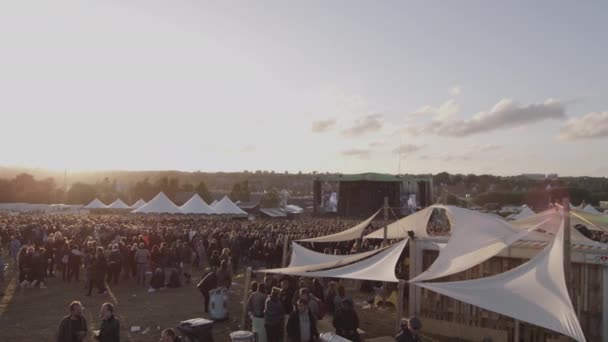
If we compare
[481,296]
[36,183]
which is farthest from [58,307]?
[36,183]

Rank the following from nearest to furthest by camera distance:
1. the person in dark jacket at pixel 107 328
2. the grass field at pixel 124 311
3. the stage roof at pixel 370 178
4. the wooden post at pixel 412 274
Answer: the person in dark jacket at pixel 107 328 < the grass field at pixel 124 311 < the wooden post at pixel 412 274 < the stage roof at pixel 370 178

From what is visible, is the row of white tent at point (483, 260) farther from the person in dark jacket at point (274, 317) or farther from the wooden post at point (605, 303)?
the person in dark jacket at point (274, 317)

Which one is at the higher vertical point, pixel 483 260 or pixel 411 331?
pixel 483 260

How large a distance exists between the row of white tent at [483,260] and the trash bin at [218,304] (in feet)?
4.64

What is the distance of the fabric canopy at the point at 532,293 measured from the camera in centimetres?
562

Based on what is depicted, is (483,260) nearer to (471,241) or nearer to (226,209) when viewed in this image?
(471,241)

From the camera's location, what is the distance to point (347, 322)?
7289 millimetres

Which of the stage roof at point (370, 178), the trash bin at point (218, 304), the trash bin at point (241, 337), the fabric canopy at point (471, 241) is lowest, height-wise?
the trash bin at point (218, 304)

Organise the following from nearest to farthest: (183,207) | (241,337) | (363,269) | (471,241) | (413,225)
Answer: (241,337) → (363,269) → (471,241) → (413,225) → (183,207)

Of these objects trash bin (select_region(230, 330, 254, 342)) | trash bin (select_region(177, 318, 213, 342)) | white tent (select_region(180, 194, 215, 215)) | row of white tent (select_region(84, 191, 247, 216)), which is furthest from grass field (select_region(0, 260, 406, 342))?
white tent (select_region(180, 194, 215, 215))

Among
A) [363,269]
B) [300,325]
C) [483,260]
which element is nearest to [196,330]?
[300,325]

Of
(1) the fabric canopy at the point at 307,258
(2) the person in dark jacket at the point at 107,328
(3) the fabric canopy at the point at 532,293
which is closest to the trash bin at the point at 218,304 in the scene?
(1) the fabric canopy at the point at 307,258

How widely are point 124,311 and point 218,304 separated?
240 centimetres

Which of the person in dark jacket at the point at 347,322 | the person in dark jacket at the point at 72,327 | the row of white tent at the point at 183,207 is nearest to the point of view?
the person in dark jacket at the point at 72,327
